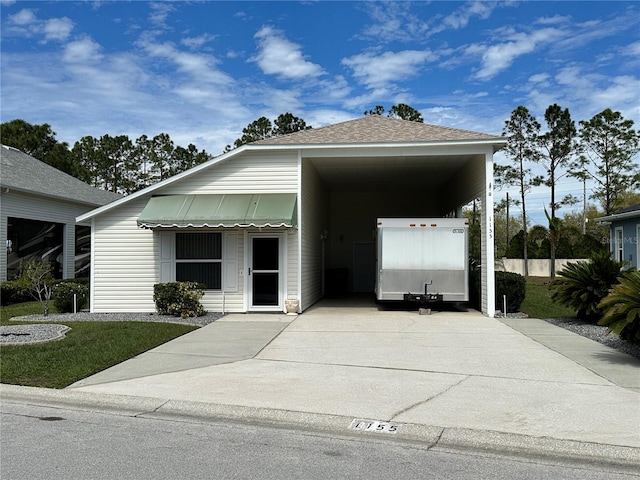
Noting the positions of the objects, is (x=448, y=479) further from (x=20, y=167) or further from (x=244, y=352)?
(x=20, y=167)

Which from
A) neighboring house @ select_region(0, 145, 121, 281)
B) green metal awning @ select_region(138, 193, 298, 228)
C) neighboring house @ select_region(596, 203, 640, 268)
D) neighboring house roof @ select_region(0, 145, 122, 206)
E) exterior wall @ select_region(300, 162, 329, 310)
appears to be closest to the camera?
green metal awning @ select_region(138, 193, 298, 228)

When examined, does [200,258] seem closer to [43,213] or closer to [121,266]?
[121,266]

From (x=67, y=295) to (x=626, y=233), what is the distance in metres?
23.7

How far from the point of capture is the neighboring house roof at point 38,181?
63.1 ft

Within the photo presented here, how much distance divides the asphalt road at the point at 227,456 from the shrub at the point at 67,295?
10.3m

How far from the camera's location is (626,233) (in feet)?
83.5

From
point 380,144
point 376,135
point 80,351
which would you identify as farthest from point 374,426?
point 376,135

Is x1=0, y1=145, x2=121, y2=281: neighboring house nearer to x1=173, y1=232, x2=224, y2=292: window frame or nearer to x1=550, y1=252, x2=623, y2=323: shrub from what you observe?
x1=173, y1=232, x2=224, y2=292: window frame

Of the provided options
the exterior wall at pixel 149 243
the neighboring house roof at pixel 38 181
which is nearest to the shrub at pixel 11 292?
the neighboring house roof at pixel 38 181

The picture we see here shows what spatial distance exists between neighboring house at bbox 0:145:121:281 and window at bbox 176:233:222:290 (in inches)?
274

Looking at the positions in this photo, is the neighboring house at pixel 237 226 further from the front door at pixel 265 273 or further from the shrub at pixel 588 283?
the shrub at pixel 588 283

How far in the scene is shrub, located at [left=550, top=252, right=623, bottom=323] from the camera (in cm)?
1271

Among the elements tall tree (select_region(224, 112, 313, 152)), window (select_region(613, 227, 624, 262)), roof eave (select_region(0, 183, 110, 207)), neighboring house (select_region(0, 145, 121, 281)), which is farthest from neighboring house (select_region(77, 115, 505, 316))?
tall tree (select_region(224, 112, 313, 152))

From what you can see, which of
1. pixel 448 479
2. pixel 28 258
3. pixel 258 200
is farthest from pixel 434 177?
pixel 448 479
